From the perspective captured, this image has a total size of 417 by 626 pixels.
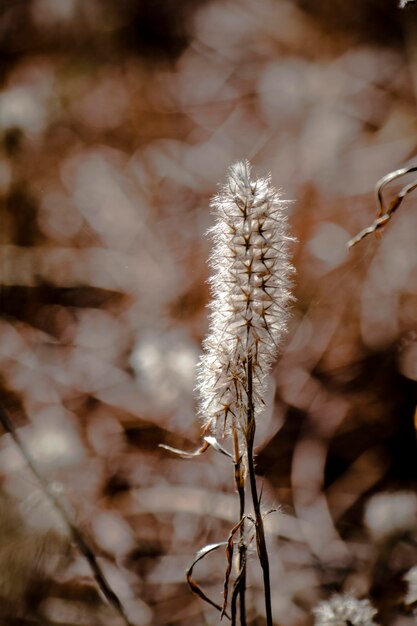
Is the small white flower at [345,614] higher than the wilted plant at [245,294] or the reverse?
the reverse

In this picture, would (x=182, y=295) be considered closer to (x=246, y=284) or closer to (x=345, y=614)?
(x=345, y=614)

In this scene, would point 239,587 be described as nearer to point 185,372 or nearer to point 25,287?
point 185,372

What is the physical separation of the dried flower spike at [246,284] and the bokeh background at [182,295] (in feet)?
2.53

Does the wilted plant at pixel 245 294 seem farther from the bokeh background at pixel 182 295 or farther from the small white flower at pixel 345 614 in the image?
the bokeh background at pixel 182 295

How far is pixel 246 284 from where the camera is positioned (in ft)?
3.32

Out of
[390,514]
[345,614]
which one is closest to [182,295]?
[390,514]

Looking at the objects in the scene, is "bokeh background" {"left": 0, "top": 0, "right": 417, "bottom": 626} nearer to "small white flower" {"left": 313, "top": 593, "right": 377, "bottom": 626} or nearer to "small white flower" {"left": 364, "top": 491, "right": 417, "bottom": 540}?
"small white flower" {"left": 364, "top": 491, "right": 417, "bottom": 540}

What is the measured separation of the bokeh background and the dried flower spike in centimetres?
77

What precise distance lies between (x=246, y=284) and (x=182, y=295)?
69.0 inches

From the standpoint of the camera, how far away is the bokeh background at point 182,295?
1.91 meters

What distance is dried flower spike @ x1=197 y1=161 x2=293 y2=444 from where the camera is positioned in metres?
1.00

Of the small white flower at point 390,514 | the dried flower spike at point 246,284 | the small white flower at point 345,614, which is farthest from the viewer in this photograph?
the small white flower at point 390,514

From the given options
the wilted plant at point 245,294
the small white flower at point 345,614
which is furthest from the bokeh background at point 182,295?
the wilted plant at point 245,294

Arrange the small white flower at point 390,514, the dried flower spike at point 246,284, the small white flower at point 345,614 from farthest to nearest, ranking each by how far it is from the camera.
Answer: the small white flower at point 390,514 < the small white flower at point 345,614 < the dried flower spike at point 246,284
